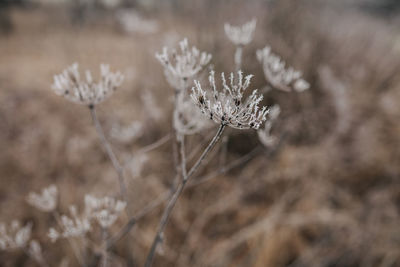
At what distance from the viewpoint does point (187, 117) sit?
3.94 ft

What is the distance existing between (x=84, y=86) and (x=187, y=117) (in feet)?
1.56

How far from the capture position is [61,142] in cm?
261

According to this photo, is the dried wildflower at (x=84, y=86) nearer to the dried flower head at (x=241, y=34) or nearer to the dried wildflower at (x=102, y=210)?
the dried wildflower at (x=102, y=210)

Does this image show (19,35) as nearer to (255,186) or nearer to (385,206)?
(255,186)

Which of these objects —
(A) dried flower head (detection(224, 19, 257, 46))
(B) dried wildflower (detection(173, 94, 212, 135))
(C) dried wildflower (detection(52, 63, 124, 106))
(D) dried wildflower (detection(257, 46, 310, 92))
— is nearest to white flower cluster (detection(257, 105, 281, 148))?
(D) dried wildflower (detection(257, 46, 310, 92))

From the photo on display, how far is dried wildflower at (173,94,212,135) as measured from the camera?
0.91 m

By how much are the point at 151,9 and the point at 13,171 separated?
306 inches

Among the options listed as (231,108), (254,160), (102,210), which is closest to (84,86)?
(102,210)

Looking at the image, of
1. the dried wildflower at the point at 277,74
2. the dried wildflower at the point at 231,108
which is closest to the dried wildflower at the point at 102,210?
the dried wildflower at the point at 231,108

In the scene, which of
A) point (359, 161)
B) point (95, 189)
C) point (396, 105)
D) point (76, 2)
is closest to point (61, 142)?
point (95, 189)

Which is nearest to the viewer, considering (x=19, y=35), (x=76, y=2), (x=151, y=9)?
(x=19, y=35)

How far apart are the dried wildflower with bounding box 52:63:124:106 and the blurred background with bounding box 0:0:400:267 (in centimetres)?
29

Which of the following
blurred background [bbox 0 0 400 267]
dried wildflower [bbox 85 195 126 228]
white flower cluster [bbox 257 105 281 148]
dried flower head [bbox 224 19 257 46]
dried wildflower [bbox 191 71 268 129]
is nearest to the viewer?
dried wildflower [bbox 191 71 268 129]

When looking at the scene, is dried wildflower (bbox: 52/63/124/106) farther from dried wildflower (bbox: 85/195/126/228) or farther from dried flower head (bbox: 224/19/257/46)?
dried flower head (bbox: 224/19/257/46)
